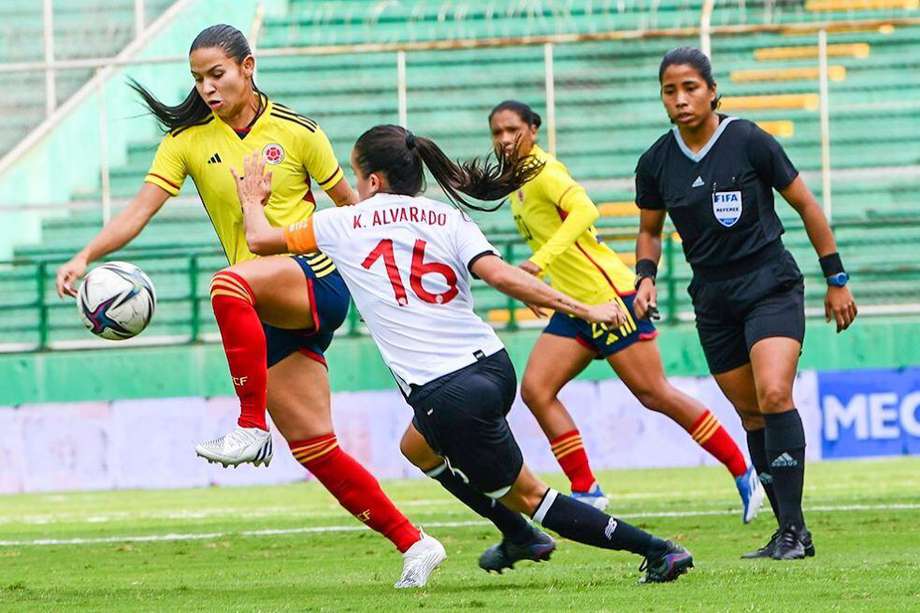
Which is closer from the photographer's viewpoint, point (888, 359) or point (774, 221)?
point (774, 221)

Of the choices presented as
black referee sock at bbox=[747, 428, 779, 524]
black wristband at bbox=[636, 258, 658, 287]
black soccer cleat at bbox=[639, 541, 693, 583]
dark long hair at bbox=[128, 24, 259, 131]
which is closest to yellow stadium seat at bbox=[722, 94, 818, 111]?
black referee sock at bbox=[747, 428, 779, 524]

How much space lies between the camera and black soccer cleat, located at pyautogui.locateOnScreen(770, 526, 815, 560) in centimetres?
799

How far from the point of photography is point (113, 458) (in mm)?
16406

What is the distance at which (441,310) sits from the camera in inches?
268

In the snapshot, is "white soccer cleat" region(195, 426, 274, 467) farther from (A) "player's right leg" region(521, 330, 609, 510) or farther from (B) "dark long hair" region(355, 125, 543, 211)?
(A) "player's right leg" region(521, 330, 609, 510)

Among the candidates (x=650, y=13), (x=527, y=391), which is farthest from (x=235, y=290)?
(x=650, y=13)

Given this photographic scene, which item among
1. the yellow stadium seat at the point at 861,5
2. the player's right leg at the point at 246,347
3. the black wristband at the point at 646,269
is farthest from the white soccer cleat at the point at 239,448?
the yellow stadium seat at the point at 861,5

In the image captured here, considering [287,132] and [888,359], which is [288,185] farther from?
[888,359]

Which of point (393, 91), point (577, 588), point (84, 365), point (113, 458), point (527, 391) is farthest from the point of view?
point (393, 91)

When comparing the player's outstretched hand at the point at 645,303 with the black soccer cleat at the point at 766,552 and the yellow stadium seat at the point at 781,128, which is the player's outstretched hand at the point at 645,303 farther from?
the yellow stadium seat at the point at 781,128

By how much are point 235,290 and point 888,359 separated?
1120 cm

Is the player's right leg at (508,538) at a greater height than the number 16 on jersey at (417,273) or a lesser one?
lesser

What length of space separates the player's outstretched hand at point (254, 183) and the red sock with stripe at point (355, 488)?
1.07m

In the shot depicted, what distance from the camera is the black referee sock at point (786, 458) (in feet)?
26.7
